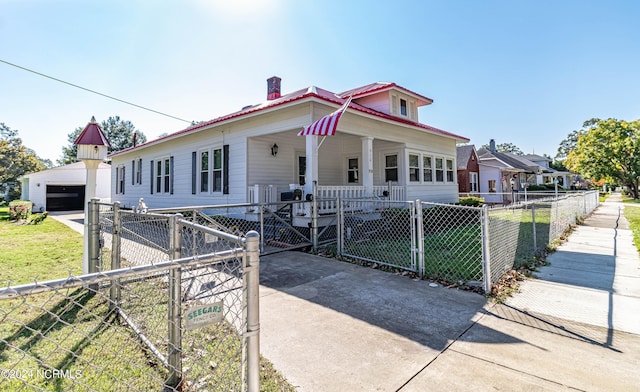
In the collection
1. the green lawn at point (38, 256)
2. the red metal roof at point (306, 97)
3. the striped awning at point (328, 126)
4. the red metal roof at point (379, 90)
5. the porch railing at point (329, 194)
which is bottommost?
the green lawn at point (38, 256)

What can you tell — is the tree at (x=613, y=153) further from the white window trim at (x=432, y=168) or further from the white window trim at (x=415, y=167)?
the white window trim at (x=415, y=167)

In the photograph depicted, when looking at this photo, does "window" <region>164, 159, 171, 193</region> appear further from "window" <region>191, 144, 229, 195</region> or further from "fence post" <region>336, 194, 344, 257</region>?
"fence post" <region>336, 194, 344, 257</region>

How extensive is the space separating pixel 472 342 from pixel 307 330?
160cm

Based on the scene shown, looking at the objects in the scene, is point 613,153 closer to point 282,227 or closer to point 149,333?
point 282,227

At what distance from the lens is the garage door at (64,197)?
2112 centimetres

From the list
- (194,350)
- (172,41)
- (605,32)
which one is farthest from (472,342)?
(605,32)

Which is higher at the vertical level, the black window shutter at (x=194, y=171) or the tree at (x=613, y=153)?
the tree at (x=613, y=153)

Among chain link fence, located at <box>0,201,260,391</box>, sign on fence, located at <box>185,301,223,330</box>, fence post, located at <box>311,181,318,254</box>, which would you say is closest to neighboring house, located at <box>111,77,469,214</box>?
fence post, located at <box>311,181,318,254</box>

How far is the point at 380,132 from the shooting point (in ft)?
33.8

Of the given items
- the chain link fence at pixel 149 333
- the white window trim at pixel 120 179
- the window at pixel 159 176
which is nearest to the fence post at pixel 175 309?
the chain link fence at pixel 149 333

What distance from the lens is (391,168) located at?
12.1 m

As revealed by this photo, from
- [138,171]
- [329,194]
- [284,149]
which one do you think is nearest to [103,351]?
[329,194]

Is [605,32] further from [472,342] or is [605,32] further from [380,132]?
[472,342]

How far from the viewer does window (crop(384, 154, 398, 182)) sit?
12047mm
